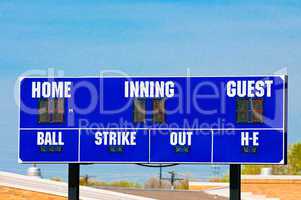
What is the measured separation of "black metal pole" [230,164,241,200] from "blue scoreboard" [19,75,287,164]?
23.7 inches

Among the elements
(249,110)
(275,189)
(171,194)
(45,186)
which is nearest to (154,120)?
(249,110)

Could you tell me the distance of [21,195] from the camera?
32.3 meters

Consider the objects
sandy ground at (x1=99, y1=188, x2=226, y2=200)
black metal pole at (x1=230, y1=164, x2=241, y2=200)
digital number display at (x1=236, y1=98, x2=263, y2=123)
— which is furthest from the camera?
sandy ground at (x1=99, y1=188, x2=226, y2=200)

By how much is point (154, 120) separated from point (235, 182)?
9.44ft

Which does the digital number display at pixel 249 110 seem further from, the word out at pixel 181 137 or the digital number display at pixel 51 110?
the digital number display at pixel 51 110

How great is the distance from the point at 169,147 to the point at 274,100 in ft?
10.2

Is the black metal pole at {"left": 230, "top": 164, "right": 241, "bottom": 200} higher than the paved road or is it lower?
higher

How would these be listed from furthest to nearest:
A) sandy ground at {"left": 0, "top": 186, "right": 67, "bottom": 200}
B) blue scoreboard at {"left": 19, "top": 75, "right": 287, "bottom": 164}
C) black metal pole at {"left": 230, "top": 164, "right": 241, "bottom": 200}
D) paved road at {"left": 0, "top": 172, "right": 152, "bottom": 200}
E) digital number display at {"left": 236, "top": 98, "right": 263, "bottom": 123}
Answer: paved road at {"left": 0, "top": 172, "right": 152, "bottom": 200} < sandy ground at {"left": 0, "top": 186, "right": 67, "bottom": 200} < black metal pole at {"left": 230, "top": 164, "right": 241, "bottom": 200} < blue scoreboard at {"left": 19, "top": 75, "right": 287, "bottom": 164} < digital number display at {"left": 236, "top": 98, "right": 263, "bottom": 123}

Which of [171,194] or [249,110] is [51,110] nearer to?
[249,110]

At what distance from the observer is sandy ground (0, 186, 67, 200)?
32.1 m

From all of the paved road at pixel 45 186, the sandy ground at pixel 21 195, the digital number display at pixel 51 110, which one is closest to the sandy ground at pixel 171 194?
the paved road at pixel 45 186

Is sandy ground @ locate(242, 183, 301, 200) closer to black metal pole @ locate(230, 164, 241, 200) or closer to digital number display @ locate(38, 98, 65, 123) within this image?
black metal pole @ locate(230, 164, 241, 200)

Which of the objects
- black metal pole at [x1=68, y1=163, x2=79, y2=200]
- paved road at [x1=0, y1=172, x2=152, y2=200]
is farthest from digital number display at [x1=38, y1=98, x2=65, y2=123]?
paved road at [x1=0, y1=172, x2=152, y2=200]

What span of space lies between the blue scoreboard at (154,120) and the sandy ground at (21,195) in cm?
697
